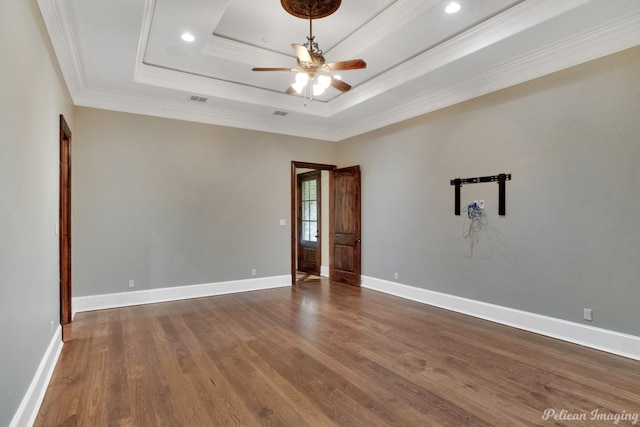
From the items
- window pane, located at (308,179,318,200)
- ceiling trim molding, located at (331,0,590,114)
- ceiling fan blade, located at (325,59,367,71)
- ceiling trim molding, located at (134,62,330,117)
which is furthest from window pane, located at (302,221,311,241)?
ceiling fan blade, located at (325,59,367,71)

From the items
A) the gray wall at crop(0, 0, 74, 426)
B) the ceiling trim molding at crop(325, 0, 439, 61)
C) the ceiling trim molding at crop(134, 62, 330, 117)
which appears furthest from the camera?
the ceiling trim molding at crop(134, 62, 330, 117)

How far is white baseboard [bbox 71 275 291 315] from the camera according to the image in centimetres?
472

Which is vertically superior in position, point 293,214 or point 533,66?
point 533,66

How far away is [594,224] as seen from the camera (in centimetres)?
344

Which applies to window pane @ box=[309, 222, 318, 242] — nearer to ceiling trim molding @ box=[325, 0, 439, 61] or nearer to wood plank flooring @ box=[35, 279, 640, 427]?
wood plank flooring @ box=[35, 279, 640, 427]

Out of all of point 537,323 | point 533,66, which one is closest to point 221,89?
point 533,66

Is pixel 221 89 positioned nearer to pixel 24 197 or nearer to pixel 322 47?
pixel 322 47

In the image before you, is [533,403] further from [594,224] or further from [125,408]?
[125,408]

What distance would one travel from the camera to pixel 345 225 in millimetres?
6684

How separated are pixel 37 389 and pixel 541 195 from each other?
4992 millimetres

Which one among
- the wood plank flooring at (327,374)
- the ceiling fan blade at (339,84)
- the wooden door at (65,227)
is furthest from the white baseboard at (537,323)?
the wooden door at (65,227)

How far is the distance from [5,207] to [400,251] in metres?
4.91

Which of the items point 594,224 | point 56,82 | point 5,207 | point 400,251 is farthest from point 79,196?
point 594,224

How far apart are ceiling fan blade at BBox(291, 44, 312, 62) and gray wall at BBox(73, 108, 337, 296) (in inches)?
118
